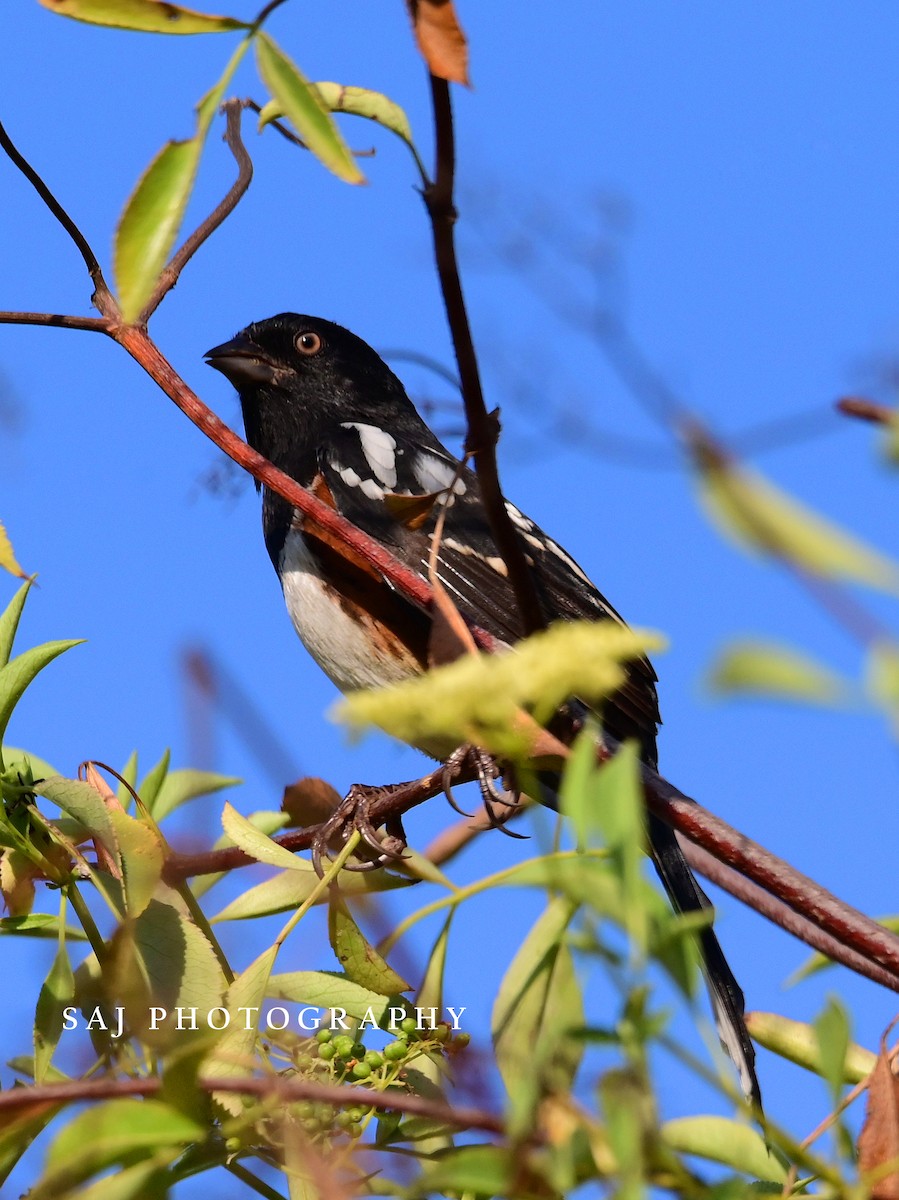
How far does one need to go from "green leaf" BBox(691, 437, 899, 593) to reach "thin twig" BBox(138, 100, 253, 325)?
1.25 m

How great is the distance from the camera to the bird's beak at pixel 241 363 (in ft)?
13.7

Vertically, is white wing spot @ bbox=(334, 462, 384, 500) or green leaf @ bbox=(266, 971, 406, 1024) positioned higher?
white wing spot @ bbox=(334, 462, 384, 500)

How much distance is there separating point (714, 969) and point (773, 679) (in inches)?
81.4

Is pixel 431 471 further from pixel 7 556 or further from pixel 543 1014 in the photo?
pixel 543 1014

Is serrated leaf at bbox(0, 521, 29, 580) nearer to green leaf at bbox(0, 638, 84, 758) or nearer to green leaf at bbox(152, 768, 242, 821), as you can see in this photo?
green leaf at bbox(0, 638, 84, 758)

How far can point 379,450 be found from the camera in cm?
382

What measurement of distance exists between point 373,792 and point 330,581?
63cm

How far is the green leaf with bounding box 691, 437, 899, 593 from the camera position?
0.59 m

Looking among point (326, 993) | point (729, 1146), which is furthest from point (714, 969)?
point (729, 1146)

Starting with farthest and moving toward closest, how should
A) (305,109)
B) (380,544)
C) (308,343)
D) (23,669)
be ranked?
(308,343) < (380,544) < (23,669) < (305,109)

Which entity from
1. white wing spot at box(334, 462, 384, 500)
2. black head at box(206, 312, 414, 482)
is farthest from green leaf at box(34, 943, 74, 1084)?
black head at box(206, 312, 414, 482)

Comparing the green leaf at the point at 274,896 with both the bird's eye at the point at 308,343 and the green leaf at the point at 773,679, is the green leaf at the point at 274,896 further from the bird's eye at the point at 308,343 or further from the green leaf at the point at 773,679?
the bird's eye at the point at 308,343

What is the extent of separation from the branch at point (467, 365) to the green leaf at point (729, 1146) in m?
→ 0.49

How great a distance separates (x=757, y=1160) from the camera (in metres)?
1.12
